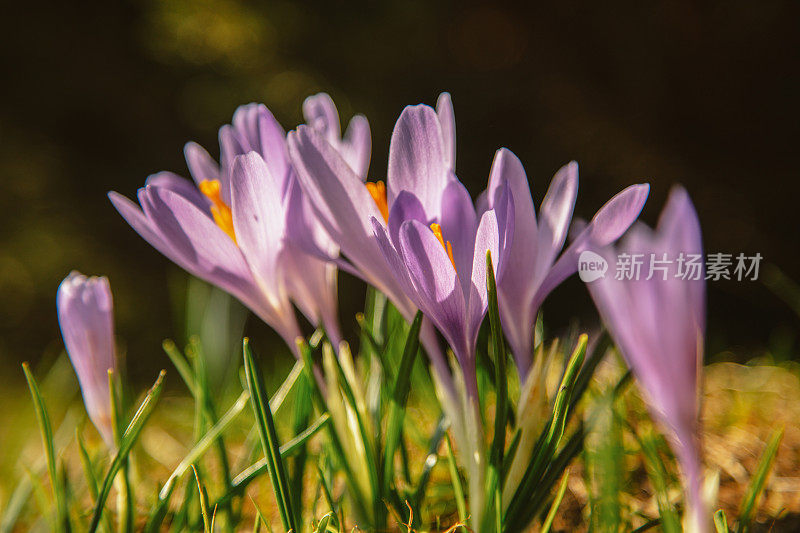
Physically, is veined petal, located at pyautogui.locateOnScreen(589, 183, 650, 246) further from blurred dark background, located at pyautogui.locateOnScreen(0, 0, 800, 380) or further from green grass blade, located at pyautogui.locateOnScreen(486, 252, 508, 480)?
blurred dark background, located at pyautogui.locateOnScreen(0, 0, 800, 380)

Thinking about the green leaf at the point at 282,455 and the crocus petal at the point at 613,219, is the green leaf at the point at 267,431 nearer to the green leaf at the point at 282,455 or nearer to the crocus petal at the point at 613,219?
the green leaf at the point at 282,455

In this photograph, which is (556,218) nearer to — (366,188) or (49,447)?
(366,188)

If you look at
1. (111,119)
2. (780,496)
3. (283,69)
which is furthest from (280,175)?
(111,119)

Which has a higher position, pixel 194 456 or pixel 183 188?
pixel 183 188

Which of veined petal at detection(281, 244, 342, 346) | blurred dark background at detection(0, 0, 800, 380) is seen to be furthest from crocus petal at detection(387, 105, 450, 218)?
blurred dark background at detection(0, 0, 800, 380)

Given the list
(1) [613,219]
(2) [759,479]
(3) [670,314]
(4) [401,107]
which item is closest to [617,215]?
(1) [613,219]

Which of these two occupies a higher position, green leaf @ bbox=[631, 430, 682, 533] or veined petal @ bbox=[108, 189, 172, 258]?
veined petal @ bbox=[108, 189, 172, 258]
